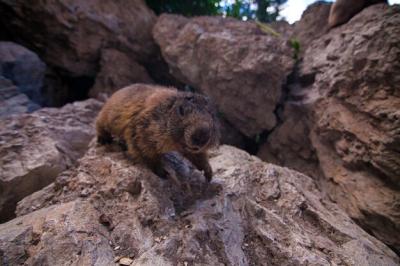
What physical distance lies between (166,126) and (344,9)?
4303 mm

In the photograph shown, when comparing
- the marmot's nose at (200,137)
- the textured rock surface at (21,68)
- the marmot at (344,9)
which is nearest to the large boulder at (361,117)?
the marmot at (344,9)

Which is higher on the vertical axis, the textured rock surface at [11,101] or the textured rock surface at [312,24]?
the textured rock surface at [312,24]

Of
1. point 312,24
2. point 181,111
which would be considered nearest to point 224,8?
point 312,24

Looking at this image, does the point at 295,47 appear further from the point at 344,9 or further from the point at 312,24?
the point at 344,9

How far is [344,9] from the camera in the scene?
17.3 ft

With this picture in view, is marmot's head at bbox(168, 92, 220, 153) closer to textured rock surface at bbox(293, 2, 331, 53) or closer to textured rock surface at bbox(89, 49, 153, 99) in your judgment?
textured rock surface at bbox(293, 2, 331, 53)

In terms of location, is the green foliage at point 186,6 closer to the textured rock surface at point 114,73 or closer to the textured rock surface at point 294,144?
the textured rock surface at point 114,73

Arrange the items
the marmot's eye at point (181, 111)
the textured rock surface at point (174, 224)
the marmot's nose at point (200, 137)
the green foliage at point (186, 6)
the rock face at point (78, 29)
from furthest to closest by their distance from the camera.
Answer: the green foliage at point (186, 6), the rock face at point (78, 29), the marmot's eye at point (181, 111), the marmot's nose at point (200, 137), the textured rock surface at point (174, 224)

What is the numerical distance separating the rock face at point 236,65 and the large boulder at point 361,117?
644 millimetres

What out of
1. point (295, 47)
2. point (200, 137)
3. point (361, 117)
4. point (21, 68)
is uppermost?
point (295, 47)

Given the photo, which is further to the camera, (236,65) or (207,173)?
(236,65)

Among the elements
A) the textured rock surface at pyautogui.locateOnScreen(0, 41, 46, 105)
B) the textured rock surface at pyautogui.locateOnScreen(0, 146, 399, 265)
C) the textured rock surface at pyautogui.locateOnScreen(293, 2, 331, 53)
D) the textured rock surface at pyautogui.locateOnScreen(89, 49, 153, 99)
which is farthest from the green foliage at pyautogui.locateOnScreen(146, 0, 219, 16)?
the textured rock surface at pyautogui.locateOnScreen(0, 146, 399, 265)

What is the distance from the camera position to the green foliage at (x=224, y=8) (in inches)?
327

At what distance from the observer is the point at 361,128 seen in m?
4.18
